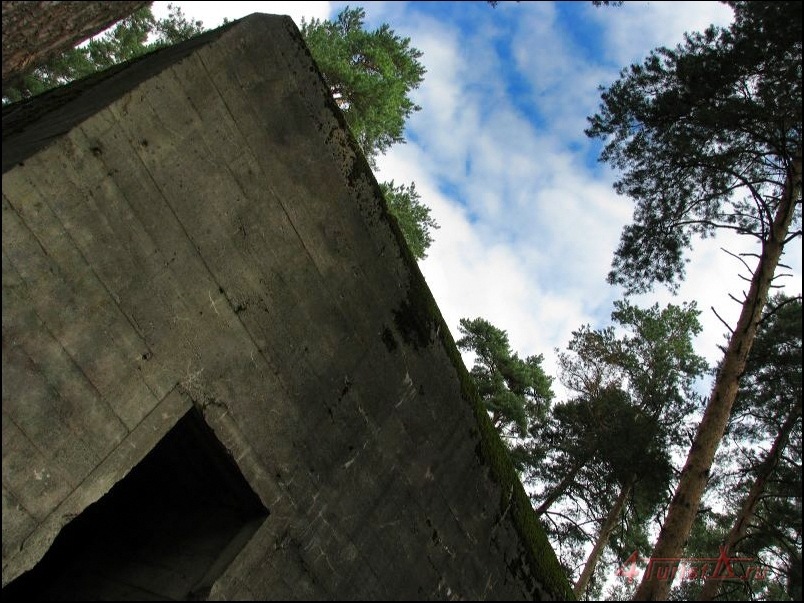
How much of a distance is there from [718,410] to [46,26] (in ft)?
22.3

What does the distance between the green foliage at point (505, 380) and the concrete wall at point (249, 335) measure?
14700mm

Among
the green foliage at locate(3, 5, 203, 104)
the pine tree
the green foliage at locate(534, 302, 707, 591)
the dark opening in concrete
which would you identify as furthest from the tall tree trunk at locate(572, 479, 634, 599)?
the green foliage at locate(3, 5, 203, 104)

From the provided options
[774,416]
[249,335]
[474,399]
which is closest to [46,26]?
[249,335]

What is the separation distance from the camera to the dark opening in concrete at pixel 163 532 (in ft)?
13.5

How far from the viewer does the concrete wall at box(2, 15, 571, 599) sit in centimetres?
325

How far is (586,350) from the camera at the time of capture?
1898cm

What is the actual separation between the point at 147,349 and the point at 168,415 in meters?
0.51

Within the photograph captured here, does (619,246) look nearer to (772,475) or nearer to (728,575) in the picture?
(728,575)

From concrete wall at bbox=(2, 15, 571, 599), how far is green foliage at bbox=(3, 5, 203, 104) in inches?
588

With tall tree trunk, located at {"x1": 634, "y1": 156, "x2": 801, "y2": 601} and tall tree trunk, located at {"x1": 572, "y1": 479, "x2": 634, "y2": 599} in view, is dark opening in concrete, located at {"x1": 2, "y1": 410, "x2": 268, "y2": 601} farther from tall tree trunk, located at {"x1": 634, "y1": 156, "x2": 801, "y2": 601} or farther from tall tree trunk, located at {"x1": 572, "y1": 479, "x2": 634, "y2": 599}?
tall tree trunk, located at {"x1": 572, "y1": 479, "x2": 634, "y2": 599}

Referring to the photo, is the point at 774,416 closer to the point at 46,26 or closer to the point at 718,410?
the point at 718,410

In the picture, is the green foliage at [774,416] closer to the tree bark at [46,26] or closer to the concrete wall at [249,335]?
the concrete wall at [249,335]

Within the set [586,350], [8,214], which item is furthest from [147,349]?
[586,350]

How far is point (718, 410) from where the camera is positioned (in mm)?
5547
